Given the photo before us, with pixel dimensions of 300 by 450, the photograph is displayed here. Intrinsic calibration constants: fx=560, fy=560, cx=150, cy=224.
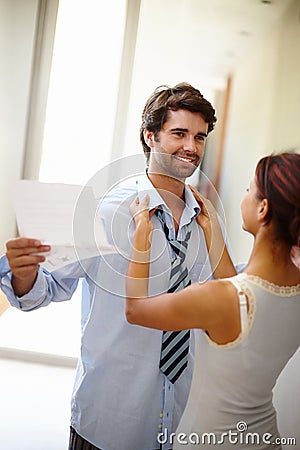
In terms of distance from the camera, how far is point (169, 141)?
3.81 feet

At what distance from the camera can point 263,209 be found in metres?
1.00

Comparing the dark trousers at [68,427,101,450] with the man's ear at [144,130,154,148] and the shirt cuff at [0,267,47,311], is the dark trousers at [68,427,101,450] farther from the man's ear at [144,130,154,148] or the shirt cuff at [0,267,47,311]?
the man's ear at [144,130,154,148]

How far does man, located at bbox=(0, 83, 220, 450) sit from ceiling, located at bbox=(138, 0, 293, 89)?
1.03m

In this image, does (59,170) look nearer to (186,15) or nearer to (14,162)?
(14,162)

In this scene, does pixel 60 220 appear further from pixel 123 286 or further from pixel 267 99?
pixel 267 99

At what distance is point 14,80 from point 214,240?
1.45 m

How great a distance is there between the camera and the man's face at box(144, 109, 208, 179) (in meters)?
1.14

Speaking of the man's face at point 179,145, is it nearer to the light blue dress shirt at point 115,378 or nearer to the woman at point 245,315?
the woman at point 245,315

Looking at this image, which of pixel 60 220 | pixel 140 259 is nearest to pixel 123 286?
pixel 140 259

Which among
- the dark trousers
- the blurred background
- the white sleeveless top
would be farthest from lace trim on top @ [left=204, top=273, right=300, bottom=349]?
the blurred background

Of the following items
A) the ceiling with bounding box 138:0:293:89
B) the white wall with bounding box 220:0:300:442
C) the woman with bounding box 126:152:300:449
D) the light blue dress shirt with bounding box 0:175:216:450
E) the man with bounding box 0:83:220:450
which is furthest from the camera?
the ceiling with bounding box 138:0:293:89

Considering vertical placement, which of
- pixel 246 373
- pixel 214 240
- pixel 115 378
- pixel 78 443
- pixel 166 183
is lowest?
pixel 78 443

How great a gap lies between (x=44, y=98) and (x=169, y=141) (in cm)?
127

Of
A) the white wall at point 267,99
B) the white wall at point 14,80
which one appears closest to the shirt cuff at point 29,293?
the white wall at point 267,99
